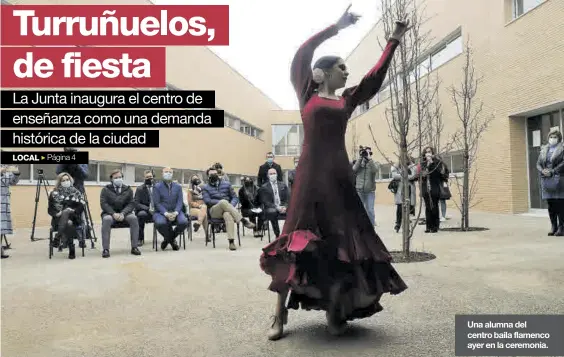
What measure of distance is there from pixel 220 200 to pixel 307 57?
20.5ft

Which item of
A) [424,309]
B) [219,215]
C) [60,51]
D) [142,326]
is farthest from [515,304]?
[60,51]

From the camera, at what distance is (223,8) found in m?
6.98

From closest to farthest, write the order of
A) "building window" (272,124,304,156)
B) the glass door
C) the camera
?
the camera
the glass door
"building window" (272,124,304,156)

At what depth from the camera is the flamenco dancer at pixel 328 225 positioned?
290 cm

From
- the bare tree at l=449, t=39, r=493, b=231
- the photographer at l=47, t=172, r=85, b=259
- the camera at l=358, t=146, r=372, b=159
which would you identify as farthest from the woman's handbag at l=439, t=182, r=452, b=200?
the photographer at l=47, t=172, r=85, b=259

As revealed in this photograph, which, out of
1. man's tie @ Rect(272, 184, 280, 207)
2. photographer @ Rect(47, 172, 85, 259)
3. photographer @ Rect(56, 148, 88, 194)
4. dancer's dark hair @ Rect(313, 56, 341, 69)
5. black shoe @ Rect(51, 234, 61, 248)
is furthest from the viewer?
man's tie @ Rect(272, 184, 280, 207)

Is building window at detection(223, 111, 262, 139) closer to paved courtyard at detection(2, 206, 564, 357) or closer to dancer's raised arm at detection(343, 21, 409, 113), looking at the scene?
paved courtyard at detection(2, 206, 564, 357)

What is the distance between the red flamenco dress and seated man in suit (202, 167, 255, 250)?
5517mm

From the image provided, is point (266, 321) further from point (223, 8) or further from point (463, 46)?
point (463, 46)

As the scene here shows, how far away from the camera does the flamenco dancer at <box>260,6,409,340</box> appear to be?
290 centimetres

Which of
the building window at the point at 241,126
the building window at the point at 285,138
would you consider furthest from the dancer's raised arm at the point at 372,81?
the building window at the point at 285,138

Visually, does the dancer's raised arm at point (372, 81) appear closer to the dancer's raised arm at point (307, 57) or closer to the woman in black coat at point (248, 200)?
the dancer's raised arm at point (307, 57)

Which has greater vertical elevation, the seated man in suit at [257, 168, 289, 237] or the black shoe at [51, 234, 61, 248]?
the seated man in suit at [257, 168, 289, 237]

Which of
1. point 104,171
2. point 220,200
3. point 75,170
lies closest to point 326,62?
point 220,200
